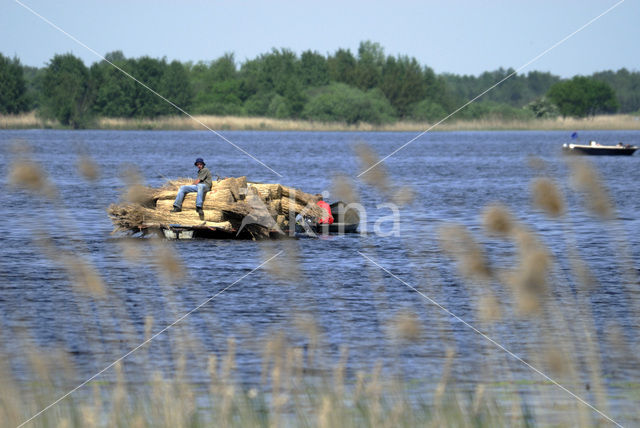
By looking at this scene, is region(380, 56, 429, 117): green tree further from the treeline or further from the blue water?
Result: the blue water

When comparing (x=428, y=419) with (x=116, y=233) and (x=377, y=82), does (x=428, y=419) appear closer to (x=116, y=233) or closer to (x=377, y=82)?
(x=116, y=233)

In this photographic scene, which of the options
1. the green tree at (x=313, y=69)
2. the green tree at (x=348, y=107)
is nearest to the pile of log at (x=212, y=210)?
the green tree at (x=348, y=107)

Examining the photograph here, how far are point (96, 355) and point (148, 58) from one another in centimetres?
13648

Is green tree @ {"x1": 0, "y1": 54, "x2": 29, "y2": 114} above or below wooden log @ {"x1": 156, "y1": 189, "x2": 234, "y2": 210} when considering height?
above

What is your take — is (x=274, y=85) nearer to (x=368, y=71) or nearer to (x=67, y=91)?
(x=368, y=71)

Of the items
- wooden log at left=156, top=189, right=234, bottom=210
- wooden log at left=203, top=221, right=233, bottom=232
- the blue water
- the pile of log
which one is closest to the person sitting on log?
wooden log at left=156, top=189, right=234, bottom=210

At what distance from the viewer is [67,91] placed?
141375 millimetres

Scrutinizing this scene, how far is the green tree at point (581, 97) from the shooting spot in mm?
178250

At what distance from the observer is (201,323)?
16.6 m

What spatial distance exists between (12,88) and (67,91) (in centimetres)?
942

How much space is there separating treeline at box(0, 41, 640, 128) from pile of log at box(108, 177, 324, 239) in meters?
111

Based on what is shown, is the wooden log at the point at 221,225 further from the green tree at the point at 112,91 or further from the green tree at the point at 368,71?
the green tree at the point at 368,71

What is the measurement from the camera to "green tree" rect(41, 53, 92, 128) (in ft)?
457

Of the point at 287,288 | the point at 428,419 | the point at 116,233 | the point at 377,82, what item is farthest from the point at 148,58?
the point at 428,419
